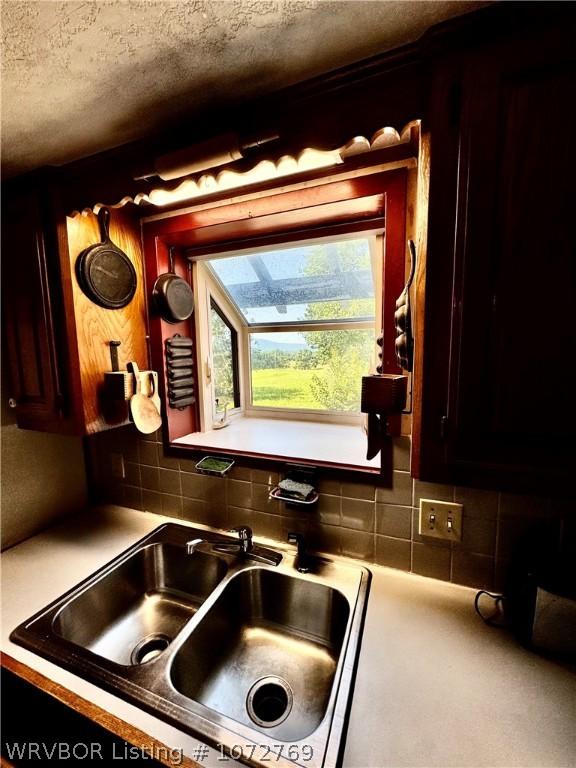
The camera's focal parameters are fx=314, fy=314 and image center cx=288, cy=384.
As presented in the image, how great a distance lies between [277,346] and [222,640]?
3.98 feet

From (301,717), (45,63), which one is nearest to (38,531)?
(301,717)

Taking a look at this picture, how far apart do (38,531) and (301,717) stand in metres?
1.18

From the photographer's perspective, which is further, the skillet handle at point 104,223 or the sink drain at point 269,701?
the skillet handle at point 104,223

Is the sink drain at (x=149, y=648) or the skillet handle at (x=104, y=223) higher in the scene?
the skillet handle at (x=104, y=223)

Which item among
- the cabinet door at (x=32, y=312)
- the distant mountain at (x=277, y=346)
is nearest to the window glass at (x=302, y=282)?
the distant mountain at (x=277, y=346)

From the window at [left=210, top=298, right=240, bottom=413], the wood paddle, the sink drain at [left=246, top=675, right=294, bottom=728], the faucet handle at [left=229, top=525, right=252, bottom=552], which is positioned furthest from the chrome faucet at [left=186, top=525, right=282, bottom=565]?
the window at [left=210, top=298, right=240, bottom=413]

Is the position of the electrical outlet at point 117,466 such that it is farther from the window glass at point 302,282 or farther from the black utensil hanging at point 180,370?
the window glass at point 302,282

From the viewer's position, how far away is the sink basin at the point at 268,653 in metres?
0.78

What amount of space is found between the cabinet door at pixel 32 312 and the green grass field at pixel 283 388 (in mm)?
910

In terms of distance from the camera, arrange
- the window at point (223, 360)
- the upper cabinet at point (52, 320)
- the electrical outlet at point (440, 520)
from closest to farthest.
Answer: the electrical outlet at point (440, 520), the upper cabinet at point (52, 320), the window at point (223, 360)

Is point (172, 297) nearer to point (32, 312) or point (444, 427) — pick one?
point (32, 312)

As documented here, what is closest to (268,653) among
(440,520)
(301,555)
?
(301,555)

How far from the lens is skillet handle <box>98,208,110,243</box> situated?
1.07 metres

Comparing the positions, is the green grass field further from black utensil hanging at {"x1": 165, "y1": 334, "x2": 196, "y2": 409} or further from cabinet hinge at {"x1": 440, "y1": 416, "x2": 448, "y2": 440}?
cabinet hinge at {"x1": 440, "y1": 416, "x2": 448, "y2": 440}
